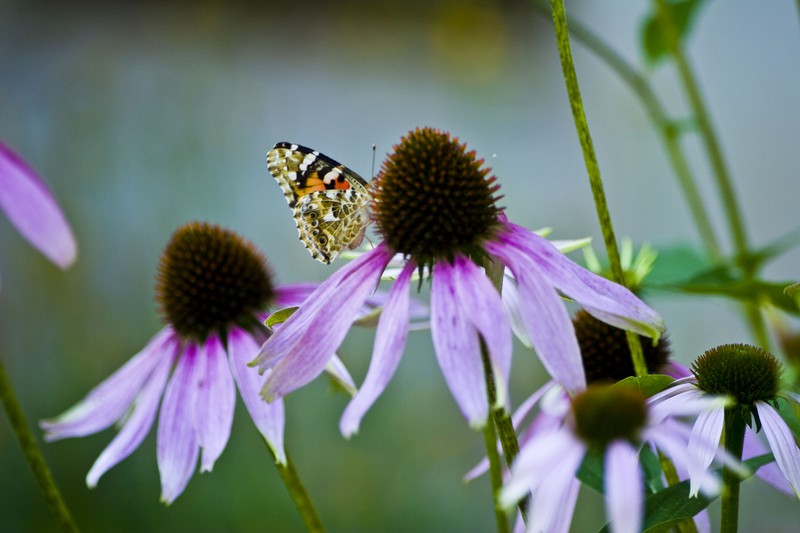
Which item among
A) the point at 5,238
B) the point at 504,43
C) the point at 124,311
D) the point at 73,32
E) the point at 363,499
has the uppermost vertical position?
the point at 73,32

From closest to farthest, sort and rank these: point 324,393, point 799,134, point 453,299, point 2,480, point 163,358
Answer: point 453,299 → point 163,358 → point 2,480 → point 324,393 → point 799,134

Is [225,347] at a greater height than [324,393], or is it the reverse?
[225,347]

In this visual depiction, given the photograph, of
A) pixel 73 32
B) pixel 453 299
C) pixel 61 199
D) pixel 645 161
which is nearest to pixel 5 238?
pixel 61 199

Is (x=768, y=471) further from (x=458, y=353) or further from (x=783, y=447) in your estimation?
(x=458, y=353)

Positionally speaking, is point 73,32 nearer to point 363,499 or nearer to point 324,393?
point 324,393

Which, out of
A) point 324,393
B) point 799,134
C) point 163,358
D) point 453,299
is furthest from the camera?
point 799,134

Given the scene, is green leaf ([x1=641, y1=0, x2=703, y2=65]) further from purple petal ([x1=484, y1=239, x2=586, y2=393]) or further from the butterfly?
purple petal ([x1=484, y1=239, x2=586, y2=393])

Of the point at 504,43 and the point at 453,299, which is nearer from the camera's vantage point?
the point at 453,299

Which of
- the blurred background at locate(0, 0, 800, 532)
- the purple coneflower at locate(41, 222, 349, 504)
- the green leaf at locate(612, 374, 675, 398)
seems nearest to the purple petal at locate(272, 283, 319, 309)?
the purple coneflower at locate(41, 222, 349, 504)
